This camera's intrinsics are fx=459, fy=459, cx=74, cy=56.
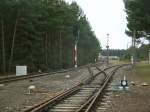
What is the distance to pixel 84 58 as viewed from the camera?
4978 inches

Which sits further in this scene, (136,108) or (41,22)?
(41,22)

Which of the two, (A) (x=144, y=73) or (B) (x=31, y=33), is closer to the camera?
(A) (x=144, y=73)

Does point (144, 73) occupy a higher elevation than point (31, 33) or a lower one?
lower

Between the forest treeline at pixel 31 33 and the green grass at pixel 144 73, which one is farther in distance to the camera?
the forest treeline at pixel 31 33

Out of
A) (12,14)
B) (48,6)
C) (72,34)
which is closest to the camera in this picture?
(12,14)

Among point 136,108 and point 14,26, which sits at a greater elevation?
point 14,26

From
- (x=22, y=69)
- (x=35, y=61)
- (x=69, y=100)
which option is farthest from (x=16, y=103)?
(x=35, y=61)

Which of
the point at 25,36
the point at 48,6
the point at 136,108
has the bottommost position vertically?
the point at 136,108

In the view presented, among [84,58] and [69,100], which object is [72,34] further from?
[69,100]

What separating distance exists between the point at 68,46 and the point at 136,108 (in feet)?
287

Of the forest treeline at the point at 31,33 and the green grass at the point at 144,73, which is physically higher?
the forest treeline at the point at 31,33

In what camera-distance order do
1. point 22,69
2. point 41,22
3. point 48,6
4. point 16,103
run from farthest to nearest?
1. point 48,6
2. point 41,22
3. point 22,69
4. point 16,103

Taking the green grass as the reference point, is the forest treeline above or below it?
above

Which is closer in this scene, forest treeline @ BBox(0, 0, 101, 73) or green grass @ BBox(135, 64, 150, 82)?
green grass @ BBox(135, 64, 150, 82)
